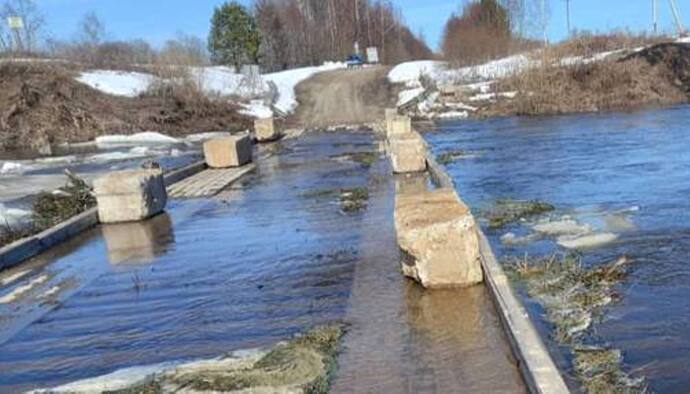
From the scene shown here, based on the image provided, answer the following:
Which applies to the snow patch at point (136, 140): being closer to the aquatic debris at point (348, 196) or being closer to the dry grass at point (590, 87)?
the dry grass at point (590, 87)

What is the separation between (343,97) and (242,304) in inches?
1654

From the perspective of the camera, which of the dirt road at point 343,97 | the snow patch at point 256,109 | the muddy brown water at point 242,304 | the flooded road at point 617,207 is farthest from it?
the snow patch at point 256,109

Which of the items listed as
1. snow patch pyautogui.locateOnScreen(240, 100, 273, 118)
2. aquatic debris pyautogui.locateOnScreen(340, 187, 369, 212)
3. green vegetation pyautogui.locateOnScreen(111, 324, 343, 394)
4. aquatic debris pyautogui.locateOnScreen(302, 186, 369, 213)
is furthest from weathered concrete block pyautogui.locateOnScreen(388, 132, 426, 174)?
snow patch pyautogui.locateOnScreen(240, 100, 273, 118)

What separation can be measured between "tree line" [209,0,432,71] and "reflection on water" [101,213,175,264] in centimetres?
5831

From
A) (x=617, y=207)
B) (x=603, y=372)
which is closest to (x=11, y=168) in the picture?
(x=617, y=207)

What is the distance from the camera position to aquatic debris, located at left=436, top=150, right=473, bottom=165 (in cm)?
2019

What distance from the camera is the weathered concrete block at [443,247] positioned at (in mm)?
7375

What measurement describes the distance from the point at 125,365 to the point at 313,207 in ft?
23.9

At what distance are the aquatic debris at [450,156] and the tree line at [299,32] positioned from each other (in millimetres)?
49441

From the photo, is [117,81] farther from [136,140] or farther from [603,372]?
[603,372]

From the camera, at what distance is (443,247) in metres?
7.38

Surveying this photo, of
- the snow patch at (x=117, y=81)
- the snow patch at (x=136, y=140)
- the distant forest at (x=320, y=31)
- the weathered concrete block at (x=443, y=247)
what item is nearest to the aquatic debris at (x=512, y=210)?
the weathered concrete block at (x=443, y=247)

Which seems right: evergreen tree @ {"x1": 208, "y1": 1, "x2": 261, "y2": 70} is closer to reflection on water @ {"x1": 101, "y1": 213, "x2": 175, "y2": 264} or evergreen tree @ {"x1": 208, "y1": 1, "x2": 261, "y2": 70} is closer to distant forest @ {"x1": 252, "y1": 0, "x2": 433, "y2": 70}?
distant forest @ {"x1": 252, "y1": 0, "x2": 433, "y2": 70}

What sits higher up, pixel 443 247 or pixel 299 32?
pixel 299 32
